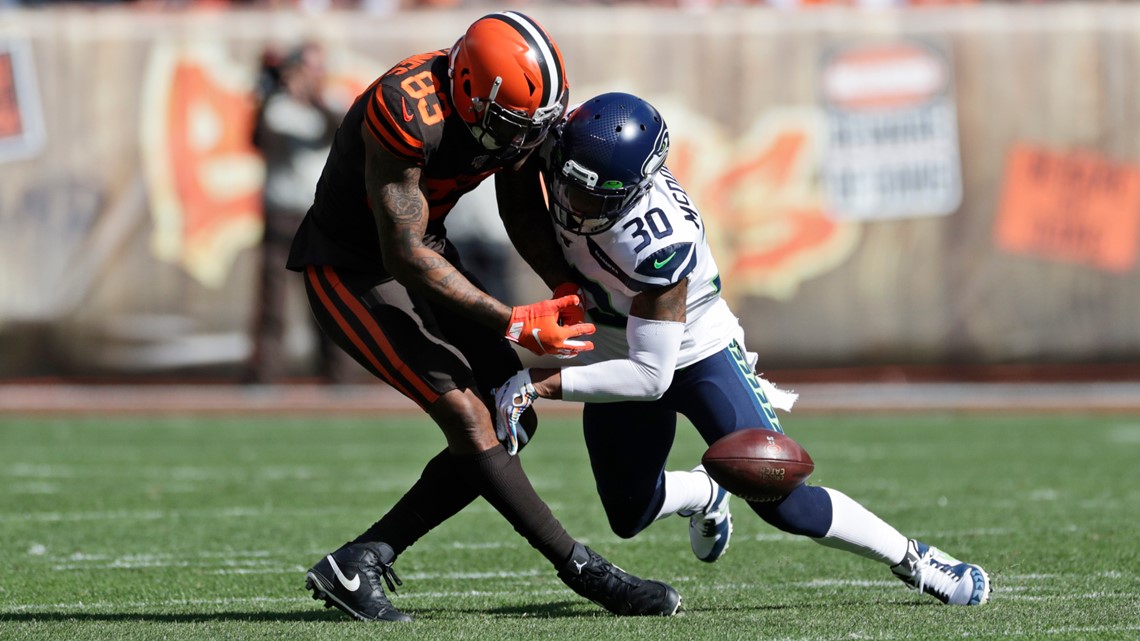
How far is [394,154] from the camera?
13.3ft

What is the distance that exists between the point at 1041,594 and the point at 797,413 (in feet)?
19.3

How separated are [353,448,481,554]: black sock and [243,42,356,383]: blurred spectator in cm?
643

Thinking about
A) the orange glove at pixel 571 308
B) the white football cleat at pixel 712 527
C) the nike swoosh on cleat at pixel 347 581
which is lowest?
the white football cleat at pixel 712 527

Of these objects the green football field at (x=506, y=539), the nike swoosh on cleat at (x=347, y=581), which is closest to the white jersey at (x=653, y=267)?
the green football field at (x=506, y=539)

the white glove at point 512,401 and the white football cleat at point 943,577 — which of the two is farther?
the white football cleat at point 943,577

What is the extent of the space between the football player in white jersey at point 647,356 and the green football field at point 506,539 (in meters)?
0.24

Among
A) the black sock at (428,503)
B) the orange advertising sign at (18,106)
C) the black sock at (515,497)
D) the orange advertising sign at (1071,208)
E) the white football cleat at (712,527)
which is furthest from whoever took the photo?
the orange advertising sign at (1071,208)

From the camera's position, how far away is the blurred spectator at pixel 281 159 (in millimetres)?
10664

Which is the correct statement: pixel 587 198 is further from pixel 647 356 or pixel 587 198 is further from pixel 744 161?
pixel 744 161

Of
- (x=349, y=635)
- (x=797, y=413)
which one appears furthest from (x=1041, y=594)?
(x=797, y=413)

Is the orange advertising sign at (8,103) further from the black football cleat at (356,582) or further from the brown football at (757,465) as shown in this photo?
the brown football at (757,465)

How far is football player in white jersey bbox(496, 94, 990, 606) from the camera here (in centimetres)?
414

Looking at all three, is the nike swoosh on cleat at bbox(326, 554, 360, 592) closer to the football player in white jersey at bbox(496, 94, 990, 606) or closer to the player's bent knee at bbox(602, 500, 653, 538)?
the football player in white jersey at bbox(496, 94, 990, 606)

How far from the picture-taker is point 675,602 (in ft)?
14.1
